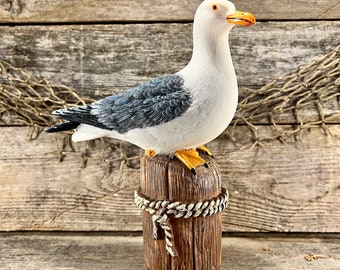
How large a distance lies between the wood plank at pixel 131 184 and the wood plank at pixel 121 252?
0.03m

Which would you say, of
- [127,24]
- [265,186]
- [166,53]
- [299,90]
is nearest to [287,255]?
[265,186]

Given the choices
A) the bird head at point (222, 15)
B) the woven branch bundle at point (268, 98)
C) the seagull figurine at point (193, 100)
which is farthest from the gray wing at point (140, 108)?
the woven branch bundle at point (268, 98)

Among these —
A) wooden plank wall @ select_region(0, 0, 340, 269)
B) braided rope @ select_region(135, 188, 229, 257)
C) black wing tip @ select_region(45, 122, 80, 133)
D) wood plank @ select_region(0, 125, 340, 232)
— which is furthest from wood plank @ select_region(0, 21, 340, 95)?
braided rope @ select_region(135, 188, 229, 257)

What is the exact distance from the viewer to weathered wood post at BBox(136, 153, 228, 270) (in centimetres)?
84

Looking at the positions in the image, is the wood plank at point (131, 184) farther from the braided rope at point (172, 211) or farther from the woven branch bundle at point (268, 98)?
the braided rope at point (172, 211)

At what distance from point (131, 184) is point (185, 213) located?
0.38 metres

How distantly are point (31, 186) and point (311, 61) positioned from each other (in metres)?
0.77

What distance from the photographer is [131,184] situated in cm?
119

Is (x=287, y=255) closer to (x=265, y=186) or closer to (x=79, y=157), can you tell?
(x=265, y=186)

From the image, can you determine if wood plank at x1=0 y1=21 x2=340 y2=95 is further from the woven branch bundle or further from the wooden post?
the wooden post

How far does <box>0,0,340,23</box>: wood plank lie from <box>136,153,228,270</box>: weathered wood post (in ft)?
1.39

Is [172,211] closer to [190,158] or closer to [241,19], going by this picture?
[190,158]

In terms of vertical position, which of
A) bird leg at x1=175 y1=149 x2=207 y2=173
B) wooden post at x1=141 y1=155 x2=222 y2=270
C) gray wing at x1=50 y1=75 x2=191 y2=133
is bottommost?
wooden post at x1=141 y1=155 x2=222 y2=270

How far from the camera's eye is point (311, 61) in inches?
44.6
